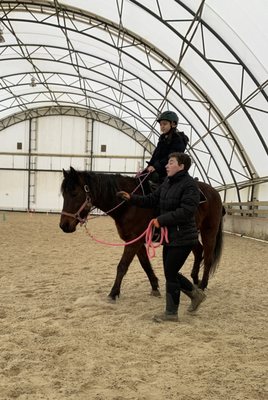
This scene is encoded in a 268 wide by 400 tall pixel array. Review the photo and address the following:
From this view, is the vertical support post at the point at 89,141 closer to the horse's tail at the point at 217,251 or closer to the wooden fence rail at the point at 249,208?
the wooden fence rail at the point at 249,208

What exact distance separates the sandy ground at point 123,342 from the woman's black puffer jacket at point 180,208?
942mm

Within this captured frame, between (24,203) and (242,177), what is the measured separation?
764 inches

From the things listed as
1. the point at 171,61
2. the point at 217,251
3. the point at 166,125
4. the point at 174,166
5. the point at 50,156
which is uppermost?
the point at 171,61

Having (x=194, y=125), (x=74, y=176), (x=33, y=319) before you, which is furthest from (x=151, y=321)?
(x=194, y=125)

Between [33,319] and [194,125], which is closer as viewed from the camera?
[33,319]

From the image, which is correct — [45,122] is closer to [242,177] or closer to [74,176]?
[242,177]

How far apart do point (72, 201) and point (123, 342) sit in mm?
1845

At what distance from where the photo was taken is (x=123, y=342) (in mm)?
3346

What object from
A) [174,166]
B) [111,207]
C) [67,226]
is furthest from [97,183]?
[174,166]

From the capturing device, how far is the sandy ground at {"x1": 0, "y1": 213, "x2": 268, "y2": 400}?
99.0 inches

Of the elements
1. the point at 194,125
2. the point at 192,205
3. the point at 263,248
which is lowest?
the point at 263,248

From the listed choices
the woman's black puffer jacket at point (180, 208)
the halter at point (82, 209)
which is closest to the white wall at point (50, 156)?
the halter at point (82, 209)

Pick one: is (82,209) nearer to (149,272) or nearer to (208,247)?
(149,272)

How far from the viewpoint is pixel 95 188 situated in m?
4.63
